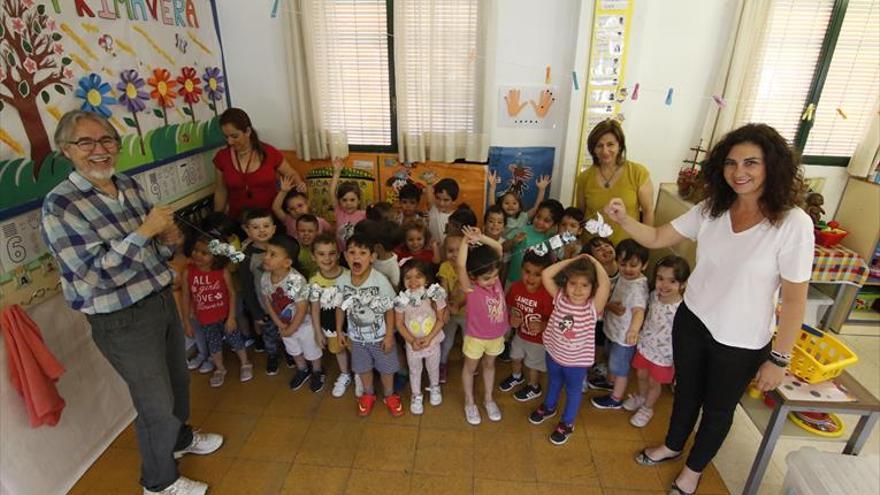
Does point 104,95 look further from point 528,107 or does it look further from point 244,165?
point 528,107

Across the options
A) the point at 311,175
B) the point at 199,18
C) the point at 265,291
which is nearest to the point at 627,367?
the point at 265,291

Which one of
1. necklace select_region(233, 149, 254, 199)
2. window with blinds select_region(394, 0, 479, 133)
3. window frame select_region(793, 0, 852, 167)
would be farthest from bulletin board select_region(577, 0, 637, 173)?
necklace select_region(233, 149, 254, 199)

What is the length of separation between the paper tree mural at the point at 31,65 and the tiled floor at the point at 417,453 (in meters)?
1.61

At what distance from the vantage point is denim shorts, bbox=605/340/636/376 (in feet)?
8.47

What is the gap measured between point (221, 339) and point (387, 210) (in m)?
1.37

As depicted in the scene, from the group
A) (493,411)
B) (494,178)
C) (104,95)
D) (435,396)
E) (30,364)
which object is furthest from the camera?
(494,178)

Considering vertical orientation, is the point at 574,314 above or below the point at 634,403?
above

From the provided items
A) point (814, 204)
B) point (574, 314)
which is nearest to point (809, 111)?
point (814, 204)

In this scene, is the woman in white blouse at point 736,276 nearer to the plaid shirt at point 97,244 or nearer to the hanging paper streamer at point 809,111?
the plaid shirt at point 97,244

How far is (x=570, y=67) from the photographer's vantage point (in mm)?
3379

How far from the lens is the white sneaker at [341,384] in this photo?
2.84m

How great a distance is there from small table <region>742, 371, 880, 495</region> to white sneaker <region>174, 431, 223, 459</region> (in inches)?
105

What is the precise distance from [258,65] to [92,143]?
7.23 ft

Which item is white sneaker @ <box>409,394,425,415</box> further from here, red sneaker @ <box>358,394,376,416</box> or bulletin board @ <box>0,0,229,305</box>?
bulletin board @ <box>0,0,229,305</box>
